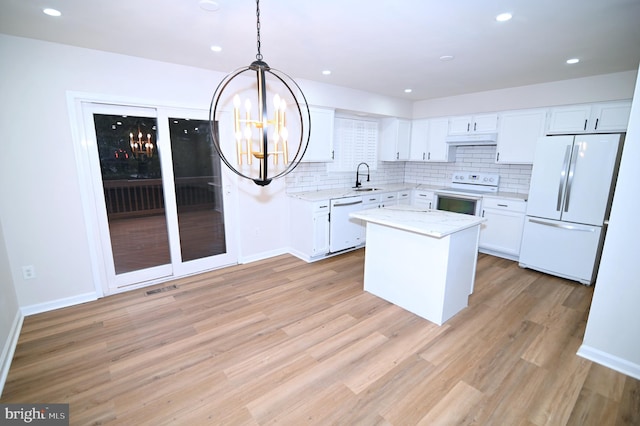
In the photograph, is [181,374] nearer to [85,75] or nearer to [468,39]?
[85,75]

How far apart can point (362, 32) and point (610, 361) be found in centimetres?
327

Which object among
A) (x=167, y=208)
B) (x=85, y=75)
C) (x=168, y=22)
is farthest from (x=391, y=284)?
(x=85, y=75)

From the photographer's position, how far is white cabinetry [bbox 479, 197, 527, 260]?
4.20 metres

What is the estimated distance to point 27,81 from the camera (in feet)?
8.59

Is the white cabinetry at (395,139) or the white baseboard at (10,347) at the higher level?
the white cabinetry at (395,139)

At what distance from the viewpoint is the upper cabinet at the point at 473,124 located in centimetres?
463

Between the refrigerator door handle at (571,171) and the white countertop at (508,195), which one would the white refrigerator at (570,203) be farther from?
the white countertop at (508,195)

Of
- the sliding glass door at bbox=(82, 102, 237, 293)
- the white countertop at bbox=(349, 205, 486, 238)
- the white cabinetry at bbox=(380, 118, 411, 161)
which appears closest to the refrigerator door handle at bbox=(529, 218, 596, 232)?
the white countertop at bbox=(349, 205, 486, 238)

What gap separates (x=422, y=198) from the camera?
17.6ft

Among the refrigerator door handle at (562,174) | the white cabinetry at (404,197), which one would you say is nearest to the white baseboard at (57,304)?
the white cabinetry at (404,197)

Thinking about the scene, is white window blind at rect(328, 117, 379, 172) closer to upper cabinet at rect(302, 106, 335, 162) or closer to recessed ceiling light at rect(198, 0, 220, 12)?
upper cabinet at rect(302, 106, 335, 162)

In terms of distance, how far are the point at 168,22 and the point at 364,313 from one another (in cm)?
307

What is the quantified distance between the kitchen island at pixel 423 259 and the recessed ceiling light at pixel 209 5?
2.20 meters

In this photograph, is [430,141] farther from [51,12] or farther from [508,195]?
[51,12]
